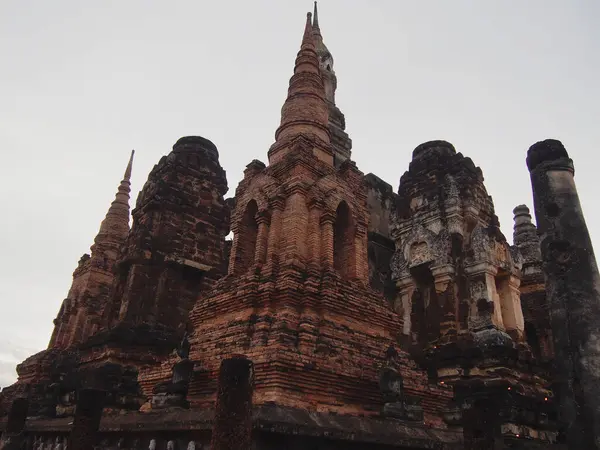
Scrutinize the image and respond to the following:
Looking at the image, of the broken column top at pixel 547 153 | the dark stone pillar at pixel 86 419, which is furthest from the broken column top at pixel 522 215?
the dark stone pillar at pixel 86 419

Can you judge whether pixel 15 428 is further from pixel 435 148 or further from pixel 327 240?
pixel 435 148

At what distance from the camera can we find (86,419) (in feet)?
25.6

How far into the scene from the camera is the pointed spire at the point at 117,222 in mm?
20844

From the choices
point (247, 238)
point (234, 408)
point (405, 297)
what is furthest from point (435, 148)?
point (234, 408)

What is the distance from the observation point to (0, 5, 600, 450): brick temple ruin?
7473 millimetres

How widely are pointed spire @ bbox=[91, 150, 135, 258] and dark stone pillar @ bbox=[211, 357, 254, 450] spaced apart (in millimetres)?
15944

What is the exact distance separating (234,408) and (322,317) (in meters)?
3.78

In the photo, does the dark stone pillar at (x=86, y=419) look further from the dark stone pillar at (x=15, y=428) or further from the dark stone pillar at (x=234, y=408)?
the dark stone pillar at (x=15, y=428)

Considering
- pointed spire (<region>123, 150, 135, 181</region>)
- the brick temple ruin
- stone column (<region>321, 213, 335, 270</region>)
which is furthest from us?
pointed spire (<region>123, 150, 135, 181</region>)

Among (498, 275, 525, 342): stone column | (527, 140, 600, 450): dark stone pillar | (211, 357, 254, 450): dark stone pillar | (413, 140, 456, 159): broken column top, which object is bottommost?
(211, 357, 254, 450): dark stone pillar

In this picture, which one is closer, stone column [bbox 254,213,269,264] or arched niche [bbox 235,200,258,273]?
stone column [bbox 254,213,269,264]

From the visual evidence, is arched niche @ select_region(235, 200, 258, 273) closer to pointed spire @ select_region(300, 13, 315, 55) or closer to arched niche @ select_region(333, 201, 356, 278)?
arched niche @ select_region(333, 201, 356, 278)

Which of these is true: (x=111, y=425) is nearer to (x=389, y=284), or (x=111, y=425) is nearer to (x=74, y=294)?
(x=389, y=284)

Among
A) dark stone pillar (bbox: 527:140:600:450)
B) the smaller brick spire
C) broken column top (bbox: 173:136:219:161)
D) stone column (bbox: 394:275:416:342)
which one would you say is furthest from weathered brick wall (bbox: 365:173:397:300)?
dark stone pillar (bbox: 527:140:600:450)
